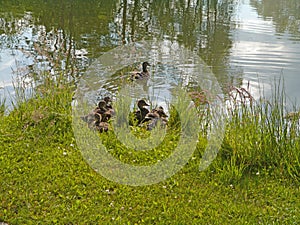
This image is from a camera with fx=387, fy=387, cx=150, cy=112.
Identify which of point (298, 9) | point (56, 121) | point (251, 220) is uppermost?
point (298, 9)

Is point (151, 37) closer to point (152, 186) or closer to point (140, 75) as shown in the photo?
point (140, 75)

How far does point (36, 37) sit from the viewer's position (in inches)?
373

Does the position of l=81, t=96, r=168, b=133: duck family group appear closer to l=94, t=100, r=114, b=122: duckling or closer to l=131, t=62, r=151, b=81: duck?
l=94, t=100, r=114, b=122: duckling

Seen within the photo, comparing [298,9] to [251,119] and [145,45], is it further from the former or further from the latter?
[251,119]

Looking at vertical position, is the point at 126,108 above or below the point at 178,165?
above

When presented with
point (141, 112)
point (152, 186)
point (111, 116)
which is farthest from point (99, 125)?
point (152, 186)

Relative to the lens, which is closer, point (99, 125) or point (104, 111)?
point (99, 125)

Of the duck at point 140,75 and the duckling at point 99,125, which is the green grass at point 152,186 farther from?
the duck at point 140,75

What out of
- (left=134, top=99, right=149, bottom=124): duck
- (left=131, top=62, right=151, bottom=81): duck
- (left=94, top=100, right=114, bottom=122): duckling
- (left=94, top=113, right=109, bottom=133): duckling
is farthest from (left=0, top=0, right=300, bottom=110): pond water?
(left=134, top=99, right=149, bottom=124): duck

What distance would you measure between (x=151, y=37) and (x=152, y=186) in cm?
738

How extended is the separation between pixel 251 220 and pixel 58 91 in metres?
2.99

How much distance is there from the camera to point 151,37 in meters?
10.3

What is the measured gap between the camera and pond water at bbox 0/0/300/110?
7.36 metres

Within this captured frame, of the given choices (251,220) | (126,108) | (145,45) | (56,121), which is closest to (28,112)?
(56,121)
